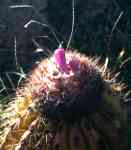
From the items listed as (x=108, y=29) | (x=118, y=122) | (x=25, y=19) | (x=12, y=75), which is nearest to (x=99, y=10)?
(x=108, y=29)

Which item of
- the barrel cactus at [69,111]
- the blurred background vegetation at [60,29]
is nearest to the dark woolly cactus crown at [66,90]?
the barrel cactus at [69,111]

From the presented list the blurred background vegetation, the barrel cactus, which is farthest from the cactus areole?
the blurred background vegetation

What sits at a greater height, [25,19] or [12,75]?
[25,19]

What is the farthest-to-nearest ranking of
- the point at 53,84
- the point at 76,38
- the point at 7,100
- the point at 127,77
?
the point at 76,38
the point at 127,77
the point at 7,100
the point at 53,84

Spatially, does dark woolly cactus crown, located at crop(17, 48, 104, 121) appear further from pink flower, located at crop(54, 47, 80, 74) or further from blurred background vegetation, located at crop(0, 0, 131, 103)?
blurred background vegetation, located at crop(0, 0, 131, 103)

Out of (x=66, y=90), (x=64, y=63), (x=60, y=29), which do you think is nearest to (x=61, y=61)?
(x=64, y=63)

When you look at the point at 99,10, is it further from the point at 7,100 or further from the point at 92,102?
the point at 92,102

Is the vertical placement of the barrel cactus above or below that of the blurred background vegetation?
below
